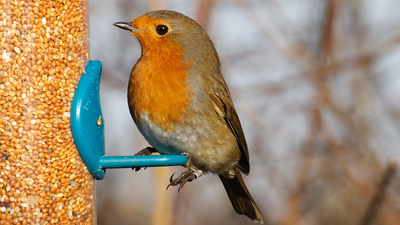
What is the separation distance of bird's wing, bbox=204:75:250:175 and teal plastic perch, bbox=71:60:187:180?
3.21ft

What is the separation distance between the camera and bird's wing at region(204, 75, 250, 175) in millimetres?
4227

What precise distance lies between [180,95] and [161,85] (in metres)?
0.16

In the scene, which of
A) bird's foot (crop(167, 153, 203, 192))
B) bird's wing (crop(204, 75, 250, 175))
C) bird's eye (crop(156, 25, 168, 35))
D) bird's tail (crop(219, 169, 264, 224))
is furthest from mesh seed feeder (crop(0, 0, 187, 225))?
bird's tail (crop(219, 169, 264, 224))

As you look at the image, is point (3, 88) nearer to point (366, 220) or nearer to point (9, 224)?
point (9, 224)

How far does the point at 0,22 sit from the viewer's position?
2953mm

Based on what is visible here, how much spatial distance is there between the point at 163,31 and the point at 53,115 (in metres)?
1.28

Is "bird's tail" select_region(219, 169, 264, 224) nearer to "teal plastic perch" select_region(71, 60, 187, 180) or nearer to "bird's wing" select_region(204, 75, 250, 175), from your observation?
"bird's wing" select_region(204, 75, 250, 175)

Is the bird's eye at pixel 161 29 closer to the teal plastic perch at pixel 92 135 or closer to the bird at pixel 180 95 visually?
the bird at pixel 180 95

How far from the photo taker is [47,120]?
10.1ft

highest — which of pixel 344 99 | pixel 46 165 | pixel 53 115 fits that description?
pixel 53 115

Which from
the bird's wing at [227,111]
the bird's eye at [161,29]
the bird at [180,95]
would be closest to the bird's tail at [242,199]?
the bird's wing at [227,111]

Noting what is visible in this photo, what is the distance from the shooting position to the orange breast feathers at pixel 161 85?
3.77 meters

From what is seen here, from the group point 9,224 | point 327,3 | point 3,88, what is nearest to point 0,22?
point 3,88

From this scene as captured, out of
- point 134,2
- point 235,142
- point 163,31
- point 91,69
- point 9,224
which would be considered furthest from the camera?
point 134,2
